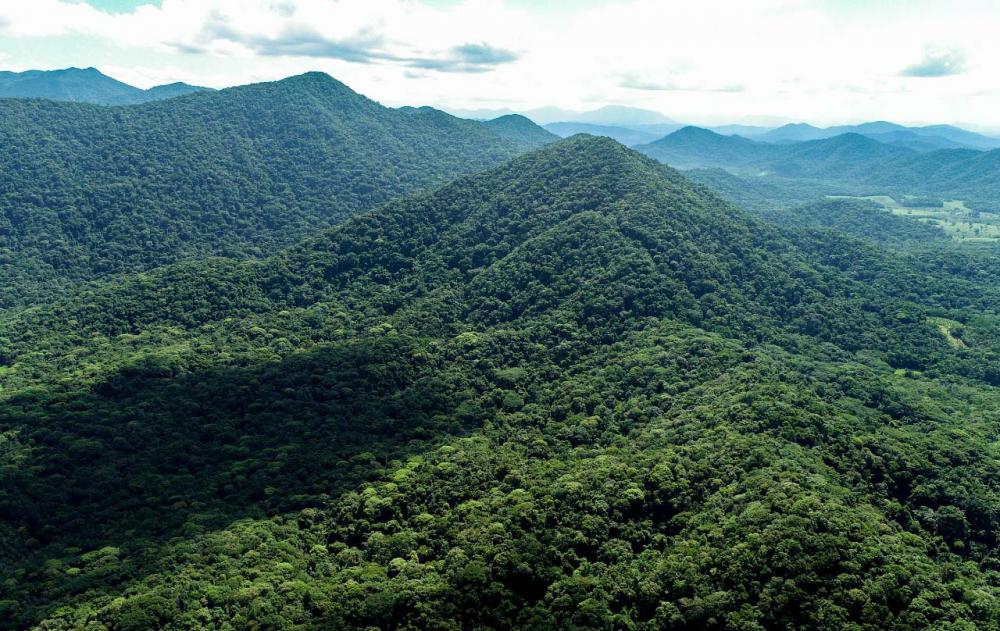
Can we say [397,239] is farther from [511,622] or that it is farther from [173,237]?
[511,622]

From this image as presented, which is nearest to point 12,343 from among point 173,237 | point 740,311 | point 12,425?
point 12,425

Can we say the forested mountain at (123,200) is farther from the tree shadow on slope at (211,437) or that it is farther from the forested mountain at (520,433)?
the tree shadow on slope at (211,437)

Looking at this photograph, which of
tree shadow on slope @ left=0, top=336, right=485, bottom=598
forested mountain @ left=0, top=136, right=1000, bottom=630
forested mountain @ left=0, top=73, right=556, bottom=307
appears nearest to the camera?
forested mountain @ left=0, top=136, right=1000, bottom=630

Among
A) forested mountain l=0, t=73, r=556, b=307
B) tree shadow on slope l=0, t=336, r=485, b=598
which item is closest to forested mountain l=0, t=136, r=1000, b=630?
tree shadow on slope l=0, t=336, r=485, b=598

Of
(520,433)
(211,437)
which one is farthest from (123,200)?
(520,433)

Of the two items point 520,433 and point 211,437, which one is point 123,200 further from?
point 520,433

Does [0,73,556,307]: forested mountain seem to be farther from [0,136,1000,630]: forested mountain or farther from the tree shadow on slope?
the tree shadow on slope
